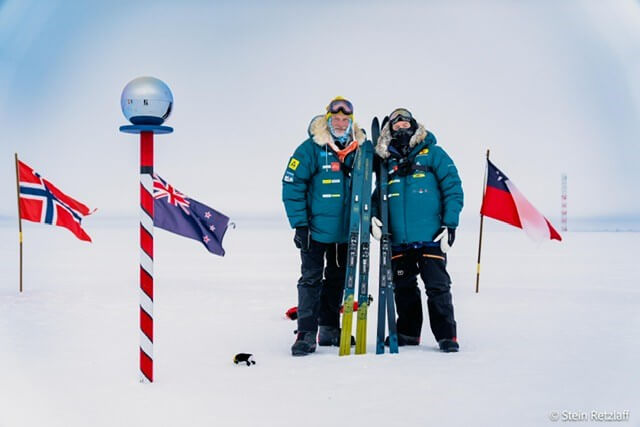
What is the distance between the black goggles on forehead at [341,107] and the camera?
12.4 feet

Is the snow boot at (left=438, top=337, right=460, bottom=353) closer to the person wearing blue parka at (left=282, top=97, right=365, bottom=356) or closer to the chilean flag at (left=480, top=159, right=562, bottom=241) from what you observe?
the person wearing blue parka at (left=282, top=97, right=365, bottom=356)

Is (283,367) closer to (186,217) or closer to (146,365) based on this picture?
(146,365)

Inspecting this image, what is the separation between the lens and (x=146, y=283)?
2926 mm

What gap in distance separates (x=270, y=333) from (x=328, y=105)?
1.72 metres

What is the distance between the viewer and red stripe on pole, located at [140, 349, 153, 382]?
116 inches

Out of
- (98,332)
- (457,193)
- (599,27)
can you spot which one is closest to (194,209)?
(98,332)

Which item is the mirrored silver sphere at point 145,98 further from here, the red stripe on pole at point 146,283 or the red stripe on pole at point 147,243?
the red stripe on pole at point 146,283

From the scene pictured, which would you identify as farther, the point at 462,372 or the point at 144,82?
the point at 462,372

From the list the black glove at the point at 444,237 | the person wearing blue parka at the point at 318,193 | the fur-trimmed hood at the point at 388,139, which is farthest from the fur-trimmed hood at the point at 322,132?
the black glove at the point at 444,237

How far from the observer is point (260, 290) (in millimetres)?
7227

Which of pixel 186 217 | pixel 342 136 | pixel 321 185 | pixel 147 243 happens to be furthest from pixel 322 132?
pixel 186 217

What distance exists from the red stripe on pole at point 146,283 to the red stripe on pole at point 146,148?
1.65ft

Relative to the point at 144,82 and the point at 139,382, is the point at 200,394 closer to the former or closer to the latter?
the point at 139,382

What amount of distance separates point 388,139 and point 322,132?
42 cm
